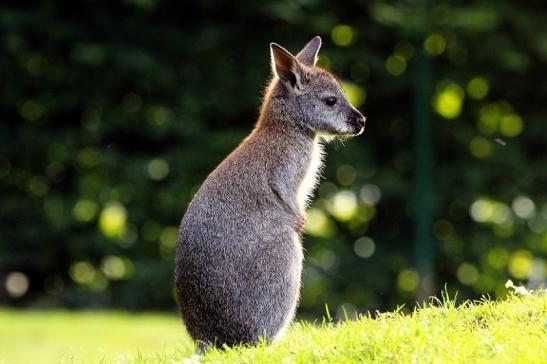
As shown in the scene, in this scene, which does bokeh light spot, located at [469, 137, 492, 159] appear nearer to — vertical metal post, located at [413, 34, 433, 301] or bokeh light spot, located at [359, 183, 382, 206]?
vertical metal post, located at [413, 34, 433, 301]

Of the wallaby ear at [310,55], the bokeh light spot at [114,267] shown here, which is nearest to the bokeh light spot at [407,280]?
the bokeh light spot at [114,267]

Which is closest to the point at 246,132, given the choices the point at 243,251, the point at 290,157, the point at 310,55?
the point at 310,55

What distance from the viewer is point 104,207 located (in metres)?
16.0

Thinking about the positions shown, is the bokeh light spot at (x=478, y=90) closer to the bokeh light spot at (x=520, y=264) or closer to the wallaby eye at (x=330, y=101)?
the bokeh light spot at (x=520, y=264)

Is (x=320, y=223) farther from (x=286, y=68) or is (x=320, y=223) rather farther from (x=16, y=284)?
(x=286, y=68)

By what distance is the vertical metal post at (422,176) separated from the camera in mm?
15688

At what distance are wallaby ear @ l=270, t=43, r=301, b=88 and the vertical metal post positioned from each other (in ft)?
24.2

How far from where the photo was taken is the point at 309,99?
867 centimetres

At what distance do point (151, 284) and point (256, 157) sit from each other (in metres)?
8.34

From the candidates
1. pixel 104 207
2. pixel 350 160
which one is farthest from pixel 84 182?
pixel 350 160

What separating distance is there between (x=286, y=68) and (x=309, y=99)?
0.30 m

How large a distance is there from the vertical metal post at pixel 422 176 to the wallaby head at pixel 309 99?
6.98m

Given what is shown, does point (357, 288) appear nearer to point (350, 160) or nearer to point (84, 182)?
point (350, 160)

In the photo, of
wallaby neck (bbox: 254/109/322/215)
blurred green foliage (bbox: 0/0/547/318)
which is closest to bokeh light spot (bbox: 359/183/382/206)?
blurred green foliage (bbox: 0/0/547/318)
